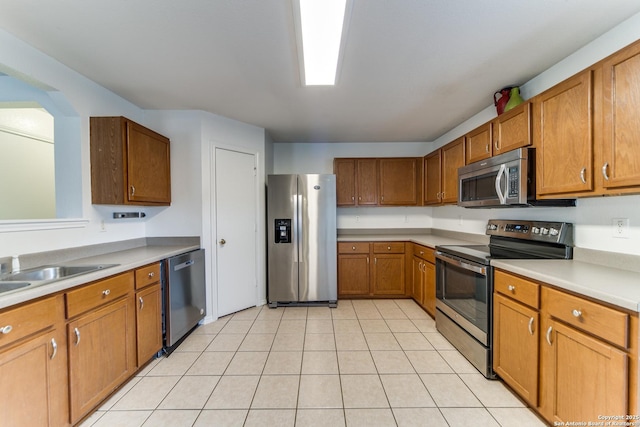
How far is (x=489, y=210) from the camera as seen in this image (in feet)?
9.14

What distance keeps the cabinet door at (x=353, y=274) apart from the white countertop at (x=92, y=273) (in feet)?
6.16

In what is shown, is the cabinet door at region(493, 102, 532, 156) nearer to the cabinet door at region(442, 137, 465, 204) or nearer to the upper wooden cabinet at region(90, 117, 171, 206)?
the cabinet door at region(442, 137, 465, 204)

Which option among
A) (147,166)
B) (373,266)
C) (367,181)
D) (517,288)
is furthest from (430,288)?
(147,166)

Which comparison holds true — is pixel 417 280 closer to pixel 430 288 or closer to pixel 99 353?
pixel 430 288

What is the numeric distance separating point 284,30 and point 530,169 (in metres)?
1.95

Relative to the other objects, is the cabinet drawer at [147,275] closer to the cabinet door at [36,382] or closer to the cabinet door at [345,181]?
the cabinet door at [36,382]

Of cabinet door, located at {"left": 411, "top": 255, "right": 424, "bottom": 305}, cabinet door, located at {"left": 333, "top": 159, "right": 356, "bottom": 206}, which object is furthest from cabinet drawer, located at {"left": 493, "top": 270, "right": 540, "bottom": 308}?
cabinet door, located at {"left": 333, "top": 159, "right": 356, "bottom": 206}

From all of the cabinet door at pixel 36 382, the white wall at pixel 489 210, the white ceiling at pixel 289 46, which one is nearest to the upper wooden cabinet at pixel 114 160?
the white ceiling at pixel 289 46

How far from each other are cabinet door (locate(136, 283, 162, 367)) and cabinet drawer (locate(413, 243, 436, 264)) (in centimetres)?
277

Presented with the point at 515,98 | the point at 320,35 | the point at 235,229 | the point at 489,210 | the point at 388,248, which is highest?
the point at 320,35

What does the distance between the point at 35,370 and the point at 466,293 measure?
2.74 meters

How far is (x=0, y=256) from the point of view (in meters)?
1.58

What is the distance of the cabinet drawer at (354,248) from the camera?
3584 mm

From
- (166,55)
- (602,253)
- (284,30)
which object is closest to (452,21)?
(284,30)
